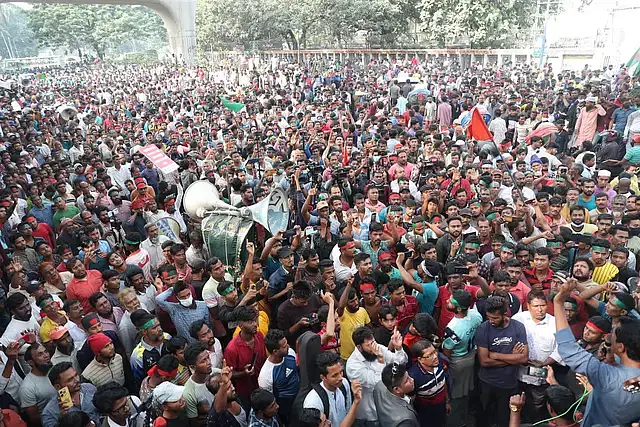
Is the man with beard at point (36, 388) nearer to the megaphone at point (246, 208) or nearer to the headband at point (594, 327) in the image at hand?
the megaphone at point (246, 208)

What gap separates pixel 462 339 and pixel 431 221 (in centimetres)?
229

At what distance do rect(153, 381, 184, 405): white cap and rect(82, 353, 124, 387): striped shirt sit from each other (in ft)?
2.33

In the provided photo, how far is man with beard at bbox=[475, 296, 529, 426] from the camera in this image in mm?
3582

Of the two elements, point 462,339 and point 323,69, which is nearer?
point 462,339

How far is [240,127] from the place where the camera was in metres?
12.1

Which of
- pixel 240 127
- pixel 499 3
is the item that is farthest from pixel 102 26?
pixel 240 127

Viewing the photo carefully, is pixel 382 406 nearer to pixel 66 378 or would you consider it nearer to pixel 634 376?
pixel 634 376

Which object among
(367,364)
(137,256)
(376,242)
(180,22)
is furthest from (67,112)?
(180,22)

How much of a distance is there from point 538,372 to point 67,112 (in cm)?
1497

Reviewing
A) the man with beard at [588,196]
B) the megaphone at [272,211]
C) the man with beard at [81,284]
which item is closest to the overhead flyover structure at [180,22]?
the megaphone at [272,211]

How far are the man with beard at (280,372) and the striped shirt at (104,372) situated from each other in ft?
3.64

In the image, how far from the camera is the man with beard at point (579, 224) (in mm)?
5496

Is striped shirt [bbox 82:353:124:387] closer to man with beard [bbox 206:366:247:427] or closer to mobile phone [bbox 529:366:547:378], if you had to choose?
man with beard [bbox 206:366:247:427]

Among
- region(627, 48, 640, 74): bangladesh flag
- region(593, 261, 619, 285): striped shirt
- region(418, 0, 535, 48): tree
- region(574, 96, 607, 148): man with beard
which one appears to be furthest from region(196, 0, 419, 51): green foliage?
region(593, 261, 619, 285): striped shirt
